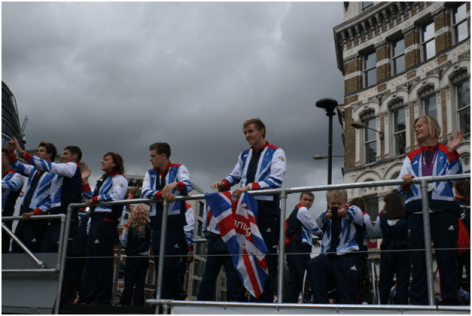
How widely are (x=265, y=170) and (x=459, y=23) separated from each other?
19976mm

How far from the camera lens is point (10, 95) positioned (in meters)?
72.1

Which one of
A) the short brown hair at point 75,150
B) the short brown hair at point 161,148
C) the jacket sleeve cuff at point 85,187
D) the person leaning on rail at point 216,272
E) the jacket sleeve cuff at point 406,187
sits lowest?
the person leaning on rail at point 216,272

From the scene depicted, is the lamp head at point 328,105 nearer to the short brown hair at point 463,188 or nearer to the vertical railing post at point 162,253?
the short brown hair at point 463,188

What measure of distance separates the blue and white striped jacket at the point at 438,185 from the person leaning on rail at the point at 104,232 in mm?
3684

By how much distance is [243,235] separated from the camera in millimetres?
5238

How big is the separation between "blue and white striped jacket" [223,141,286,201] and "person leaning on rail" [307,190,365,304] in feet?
2.18

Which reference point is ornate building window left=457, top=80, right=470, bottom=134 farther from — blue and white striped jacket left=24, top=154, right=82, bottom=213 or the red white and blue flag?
blue and white striped jacket left=24, top=154, right=82, bottom=213

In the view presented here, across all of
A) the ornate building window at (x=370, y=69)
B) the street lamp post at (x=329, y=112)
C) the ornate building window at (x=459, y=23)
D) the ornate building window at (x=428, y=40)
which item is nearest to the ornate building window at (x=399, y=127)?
the ornate building window at (x=370, y=69)

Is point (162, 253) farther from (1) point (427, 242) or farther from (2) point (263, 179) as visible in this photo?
(1) point (427, 242)

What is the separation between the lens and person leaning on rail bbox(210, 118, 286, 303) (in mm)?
5307

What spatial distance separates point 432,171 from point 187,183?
2958 millimetres

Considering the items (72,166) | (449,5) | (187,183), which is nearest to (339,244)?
(187,183)

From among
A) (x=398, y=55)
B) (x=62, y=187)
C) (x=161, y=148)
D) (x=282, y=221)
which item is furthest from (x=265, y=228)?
(x=398, y=55)

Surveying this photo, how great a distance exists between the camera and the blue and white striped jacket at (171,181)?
5923 millimetres
